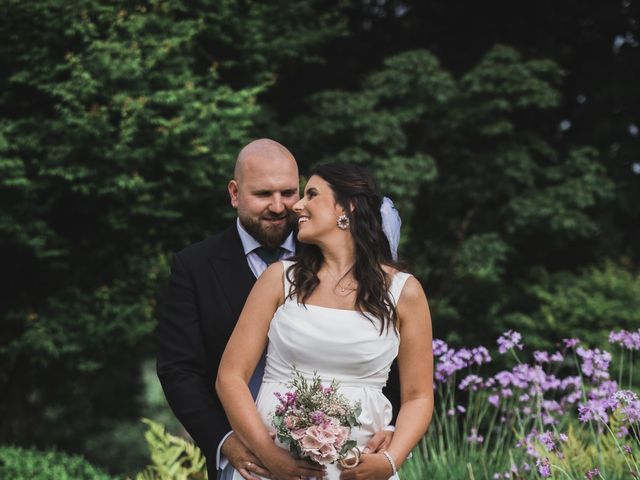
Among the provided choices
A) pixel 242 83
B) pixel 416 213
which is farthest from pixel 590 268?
pixel 242 83

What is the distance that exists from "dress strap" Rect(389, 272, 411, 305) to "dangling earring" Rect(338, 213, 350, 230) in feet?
0.86

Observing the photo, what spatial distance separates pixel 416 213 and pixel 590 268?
256cm

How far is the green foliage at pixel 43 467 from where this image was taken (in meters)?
6.65

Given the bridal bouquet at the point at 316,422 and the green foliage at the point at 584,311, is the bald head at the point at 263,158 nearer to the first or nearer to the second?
the bridal bouquet at the point at 316,422

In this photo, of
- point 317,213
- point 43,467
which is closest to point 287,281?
point 317,213

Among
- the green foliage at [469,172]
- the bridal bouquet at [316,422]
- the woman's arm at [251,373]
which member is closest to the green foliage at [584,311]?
the green foliage at [469,172]

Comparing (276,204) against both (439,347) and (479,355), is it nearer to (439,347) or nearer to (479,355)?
(479,355)

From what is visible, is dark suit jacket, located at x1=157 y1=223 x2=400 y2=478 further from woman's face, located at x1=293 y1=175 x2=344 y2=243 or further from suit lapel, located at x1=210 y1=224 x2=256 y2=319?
woman's face, located at x1=293 y1=175 x2=344 y2=243

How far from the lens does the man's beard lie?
12.0ft

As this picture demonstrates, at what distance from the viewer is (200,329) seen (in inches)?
140

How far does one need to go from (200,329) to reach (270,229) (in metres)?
0.52

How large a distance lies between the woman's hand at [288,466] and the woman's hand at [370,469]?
0.33 feet

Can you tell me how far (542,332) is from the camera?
10.8 meters

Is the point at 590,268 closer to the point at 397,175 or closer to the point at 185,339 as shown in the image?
the point at 397,175
